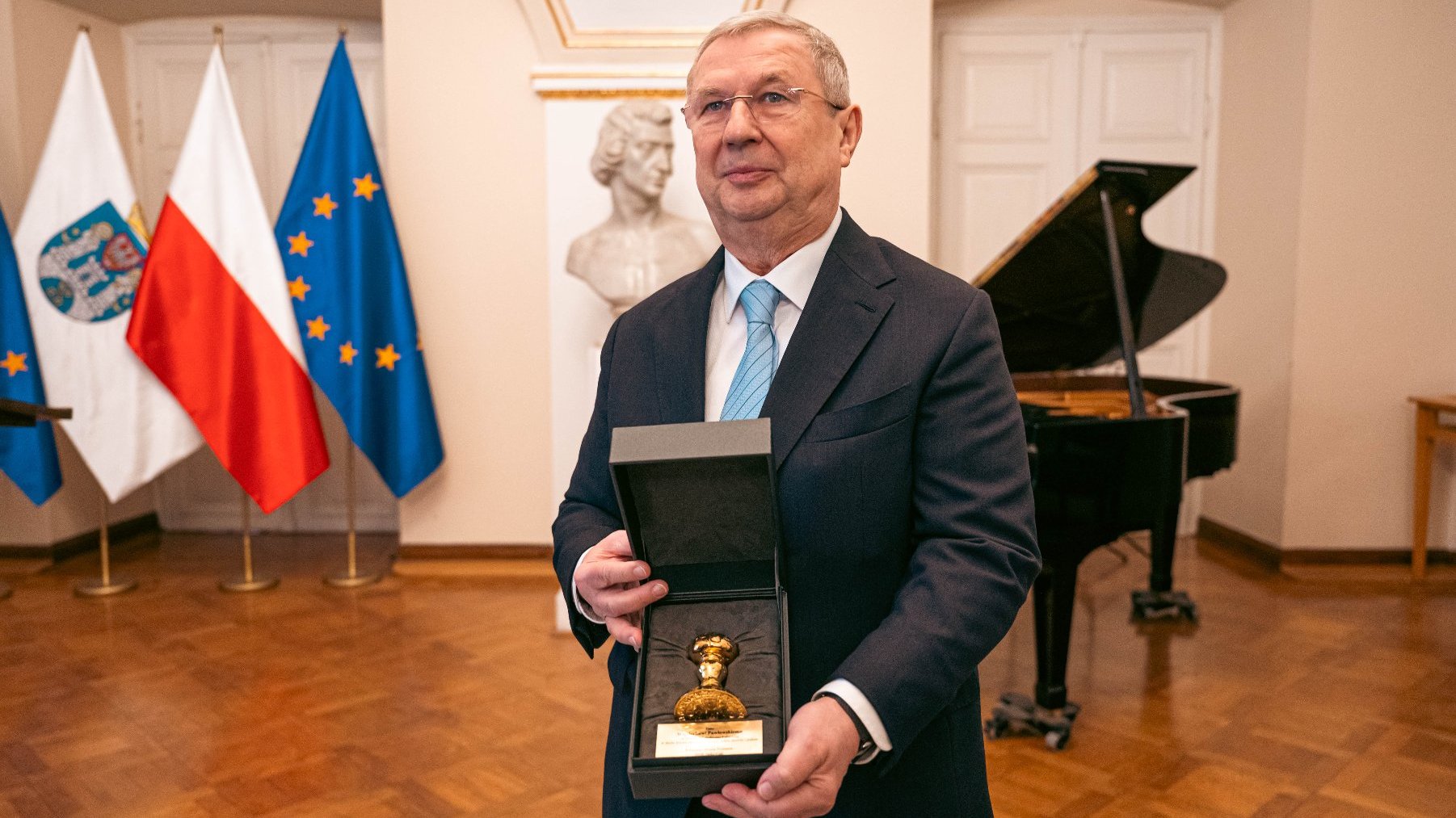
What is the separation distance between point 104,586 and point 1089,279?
4.52 meters

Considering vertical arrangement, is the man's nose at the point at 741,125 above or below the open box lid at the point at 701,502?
above

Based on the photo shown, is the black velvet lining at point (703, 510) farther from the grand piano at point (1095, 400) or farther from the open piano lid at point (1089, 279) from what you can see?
the open piano lid at point (1089, 279)

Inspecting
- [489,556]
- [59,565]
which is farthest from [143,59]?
[489,556]

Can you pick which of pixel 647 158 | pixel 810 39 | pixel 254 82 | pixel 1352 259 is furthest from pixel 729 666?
pixel 254 82

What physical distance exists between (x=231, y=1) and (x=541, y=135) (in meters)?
1.98

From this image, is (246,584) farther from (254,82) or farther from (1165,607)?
(1165,607)

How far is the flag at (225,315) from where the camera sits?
14.8ft

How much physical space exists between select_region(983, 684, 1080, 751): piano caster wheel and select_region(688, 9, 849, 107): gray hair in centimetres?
249

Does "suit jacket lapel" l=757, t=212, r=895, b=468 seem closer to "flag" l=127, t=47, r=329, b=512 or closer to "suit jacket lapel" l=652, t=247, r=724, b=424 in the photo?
"suit jacket lapel" l=652, t=247, r=724, b=424

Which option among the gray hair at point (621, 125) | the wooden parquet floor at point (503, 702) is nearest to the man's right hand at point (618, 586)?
the wooden parquet floor at point (503, 702)

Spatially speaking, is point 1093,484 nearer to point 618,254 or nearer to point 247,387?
point 618,254

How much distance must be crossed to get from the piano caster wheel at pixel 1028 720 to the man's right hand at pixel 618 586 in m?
2.35

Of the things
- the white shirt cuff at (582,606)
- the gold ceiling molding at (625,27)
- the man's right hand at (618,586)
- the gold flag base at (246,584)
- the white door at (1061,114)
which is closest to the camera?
the man's right hand at (618,586)

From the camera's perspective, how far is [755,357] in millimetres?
1224
